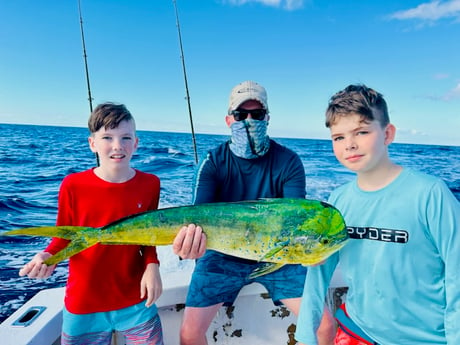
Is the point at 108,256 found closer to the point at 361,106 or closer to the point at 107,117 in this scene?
the point at 107,117

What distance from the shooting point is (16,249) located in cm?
599

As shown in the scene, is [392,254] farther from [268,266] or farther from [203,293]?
[203,293]

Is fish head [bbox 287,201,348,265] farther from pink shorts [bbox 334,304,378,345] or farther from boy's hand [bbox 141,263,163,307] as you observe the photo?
boy's hand [bbox 141,263,163,307]

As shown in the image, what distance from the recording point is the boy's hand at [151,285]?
1.67 m

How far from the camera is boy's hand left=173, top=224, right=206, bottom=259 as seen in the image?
1314 mm

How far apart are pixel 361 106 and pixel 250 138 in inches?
34.9

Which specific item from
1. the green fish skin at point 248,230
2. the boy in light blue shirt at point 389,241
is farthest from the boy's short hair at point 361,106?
the green fish skin at point 248,230

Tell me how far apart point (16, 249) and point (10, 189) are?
615 centimetres

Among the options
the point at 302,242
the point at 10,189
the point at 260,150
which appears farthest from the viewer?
the point at 10,189

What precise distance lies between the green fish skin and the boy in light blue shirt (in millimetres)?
213

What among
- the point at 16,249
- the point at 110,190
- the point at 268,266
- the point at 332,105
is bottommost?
the point at 16,249

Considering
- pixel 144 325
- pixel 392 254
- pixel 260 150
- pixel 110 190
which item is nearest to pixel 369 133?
pixel 392 254

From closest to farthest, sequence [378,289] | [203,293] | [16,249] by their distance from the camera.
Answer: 1. [378,289]
2. [203,293]
3. [16,249]

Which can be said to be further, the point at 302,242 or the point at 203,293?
the point at 203,293
